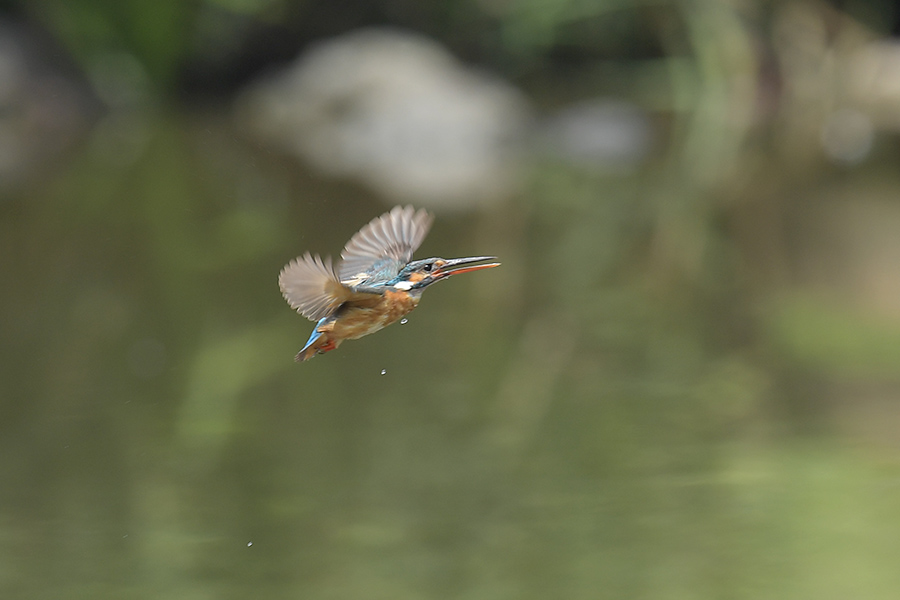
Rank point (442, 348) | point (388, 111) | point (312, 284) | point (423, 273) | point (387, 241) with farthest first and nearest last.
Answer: point (388, 111), point (442, 348), point (387, 241), point (423, 273), point (312, 284)

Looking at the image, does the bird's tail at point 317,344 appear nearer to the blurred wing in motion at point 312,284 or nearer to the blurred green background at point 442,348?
the blurred wing in motion at point 312,284

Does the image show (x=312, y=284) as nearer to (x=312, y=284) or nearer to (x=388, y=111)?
(x=312, y=284)

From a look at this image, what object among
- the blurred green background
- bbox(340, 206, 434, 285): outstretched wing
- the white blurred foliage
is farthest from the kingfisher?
the white blurred foliage

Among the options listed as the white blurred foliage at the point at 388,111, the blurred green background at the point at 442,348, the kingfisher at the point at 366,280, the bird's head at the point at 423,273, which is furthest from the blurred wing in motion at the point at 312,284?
the white blurred foliage at the point at 388,111

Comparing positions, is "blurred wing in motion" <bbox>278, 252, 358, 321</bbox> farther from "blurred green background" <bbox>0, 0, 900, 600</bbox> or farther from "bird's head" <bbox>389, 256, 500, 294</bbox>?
"blurred green background" <bbox>0, 0, 900, 600</bbox>

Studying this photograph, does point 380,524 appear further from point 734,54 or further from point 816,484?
point 734,54

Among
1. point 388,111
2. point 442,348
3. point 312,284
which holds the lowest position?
point 312,284

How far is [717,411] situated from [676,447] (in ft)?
1.15

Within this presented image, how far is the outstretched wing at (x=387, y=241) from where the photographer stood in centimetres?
188

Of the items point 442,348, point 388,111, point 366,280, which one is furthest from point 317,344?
point 388,111

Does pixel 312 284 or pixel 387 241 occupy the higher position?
pixel 387 241

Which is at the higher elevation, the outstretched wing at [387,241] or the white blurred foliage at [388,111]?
the white blurred foliage at [388,111]

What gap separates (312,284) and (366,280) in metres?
0.21

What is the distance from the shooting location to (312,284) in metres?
1.64
